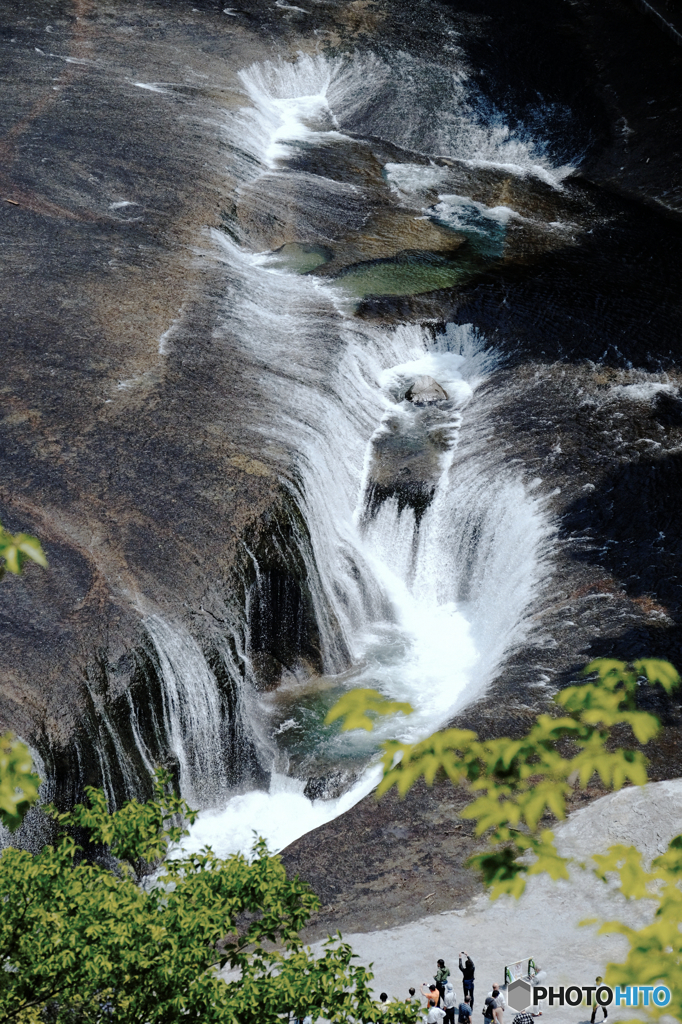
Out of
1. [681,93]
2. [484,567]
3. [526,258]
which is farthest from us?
[681,93]

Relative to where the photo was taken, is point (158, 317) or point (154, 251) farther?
point (154, 251)

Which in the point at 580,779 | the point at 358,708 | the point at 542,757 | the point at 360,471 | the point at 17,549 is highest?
the point at 360,471

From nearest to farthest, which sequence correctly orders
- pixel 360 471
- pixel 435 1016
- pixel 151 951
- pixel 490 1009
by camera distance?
1. pixel 151 951
2. pixel 435 1016
3. pixel 490 1009
4. pixel 360 471

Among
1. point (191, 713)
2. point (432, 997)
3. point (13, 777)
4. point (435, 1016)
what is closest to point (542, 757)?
point (13, 777)

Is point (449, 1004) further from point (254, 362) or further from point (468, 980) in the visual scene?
point (254, 362)

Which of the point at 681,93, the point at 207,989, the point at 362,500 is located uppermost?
the point at 681,93

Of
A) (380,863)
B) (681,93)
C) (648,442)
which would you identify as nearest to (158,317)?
(648,442)

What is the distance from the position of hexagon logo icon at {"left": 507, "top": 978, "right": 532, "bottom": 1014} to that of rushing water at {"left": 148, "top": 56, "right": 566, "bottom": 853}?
155 inches

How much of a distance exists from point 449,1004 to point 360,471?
10.2 meters

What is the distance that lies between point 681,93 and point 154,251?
16919mm

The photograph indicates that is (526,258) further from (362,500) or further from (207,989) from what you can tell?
(207,989)

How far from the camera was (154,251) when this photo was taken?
22.3 metres

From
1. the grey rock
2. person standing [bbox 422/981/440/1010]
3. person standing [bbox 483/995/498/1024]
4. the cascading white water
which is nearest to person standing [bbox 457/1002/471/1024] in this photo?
person standing [bbox 483/995/498/1024]

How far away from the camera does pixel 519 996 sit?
11.5m
